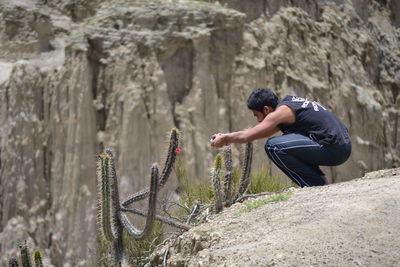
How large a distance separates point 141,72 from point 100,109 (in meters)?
0.97

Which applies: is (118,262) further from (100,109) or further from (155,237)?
(100,109)

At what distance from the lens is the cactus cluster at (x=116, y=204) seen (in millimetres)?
7636

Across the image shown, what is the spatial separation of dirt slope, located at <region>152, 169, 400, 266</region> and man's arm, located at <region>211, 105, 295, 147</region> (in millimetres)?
572

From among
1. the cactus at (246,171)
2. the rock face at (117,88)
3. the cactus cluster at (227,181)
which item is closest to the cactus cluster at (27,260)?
the cactus cluster at (227,181)

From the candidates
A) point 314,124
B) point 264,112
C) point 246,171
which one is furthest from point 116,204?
point 314,124

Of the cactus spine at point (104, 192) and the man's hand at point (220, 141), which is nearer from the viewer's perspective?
the man's hand at point (220, 141)

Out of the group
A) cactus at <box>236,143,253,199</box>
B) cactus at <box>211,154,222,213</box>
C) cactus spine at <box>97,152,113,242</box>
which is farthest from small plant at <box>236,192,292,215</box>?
cactus spine at <box>97,152,113,242</box>

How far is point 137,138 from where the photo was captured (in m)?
14.1

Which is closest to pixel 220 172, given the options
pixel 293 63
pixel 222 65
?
pixel 222 65

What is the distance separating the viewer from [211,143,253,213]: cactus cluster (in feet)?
24.1

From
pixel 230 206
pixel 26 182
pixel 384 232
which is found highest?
pixel 384 232

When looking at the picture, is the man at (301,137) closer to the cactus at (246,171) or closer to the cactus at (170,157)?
the cactus at (246,171)

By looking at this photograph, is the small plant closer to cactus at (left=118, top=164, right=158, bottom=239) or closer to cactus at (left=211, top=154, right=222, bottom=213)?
cactus at (left=211, top=154, right=222, bottom=213)

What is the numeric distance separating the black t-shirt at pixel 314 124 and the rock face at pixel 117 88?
629cm
